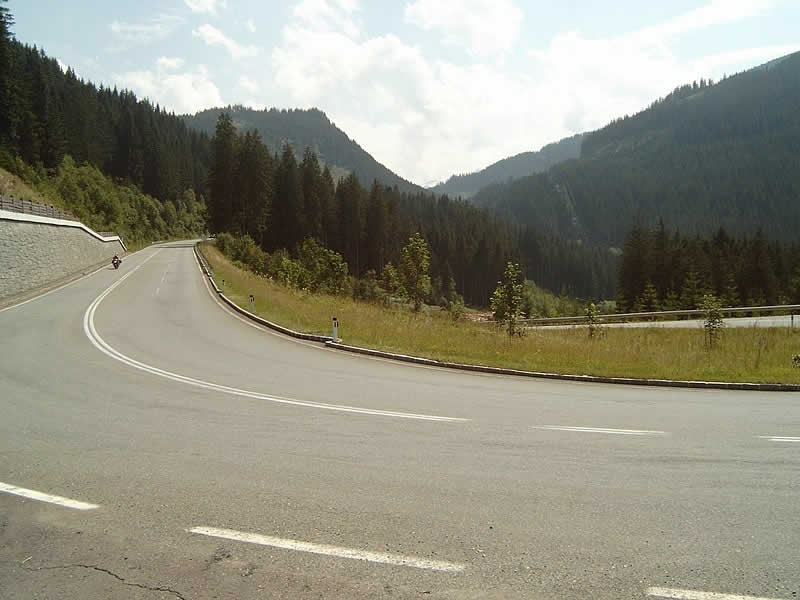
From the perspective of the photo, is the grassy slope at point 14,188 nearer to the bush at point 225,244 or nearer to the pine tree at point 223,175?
the bush at point 225,244

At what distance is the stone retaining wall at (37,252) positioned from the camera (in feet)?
84.6

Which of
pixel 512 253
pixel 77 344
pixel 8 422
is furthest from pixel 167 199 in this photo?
pixel 8 422

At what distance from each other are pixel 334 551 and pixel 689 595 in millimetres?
2622

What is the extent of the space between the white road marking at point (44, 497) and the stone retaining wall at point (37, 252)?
25.8 m

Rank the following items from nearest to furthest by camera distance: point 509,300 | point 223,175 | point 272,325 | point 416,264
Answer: point 272,325, point 509,300, point 416,264, point 223,175

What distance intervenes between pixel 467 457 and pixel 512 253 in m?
130

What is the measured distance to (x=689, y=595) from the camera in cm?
343

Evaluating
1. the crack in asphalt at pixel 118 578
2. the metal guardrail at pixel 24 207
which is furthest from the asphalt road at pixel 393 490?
the metal guardrail at pixel 24 207

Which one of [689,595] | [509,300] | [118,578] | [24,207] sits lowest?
[118,578]

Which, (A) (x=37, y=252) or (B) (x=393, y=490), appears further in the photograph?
(A) (x=37, y=252)

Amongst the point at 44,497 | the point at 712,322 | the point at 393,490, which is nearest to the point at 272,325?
the point at 44,497

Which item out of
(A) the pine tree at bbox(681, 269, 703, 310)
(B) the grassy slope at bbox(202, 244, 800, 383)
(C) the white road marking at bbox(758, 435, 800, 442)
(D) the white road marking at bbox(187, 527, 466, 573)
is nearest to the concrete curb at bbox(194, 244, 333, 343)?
(B) the grassy slope at bbox(202, 244, 800, 383)

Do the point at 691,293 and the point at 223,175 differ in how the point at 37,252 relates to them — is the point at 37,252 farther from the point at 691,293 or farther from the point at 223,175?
the point at 691,293

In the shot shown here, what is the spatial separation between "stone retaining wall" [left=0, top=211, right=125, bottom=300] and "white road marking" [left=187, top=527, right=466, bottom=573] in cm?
2829
